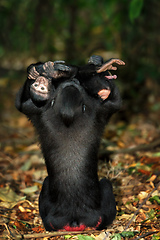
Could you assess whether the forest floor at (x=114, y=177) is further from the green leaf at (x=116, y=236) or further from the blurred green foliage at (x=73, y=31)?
the blurred green foliage at (x=73, y=31)

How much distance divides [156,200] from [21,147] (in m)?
2.76

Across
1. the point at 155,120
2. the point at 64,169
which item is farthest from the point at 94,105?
the point at 155,120

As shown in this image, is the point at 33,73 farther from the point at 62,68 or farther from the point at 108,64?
the point at 108,64

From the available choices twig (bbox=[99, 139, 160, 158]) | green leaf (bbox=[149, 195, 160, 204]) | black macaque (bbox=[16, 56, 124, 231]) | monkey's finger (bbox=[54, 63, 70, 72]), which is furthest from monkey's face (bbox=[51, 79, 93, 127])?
twig (bbox=[99, 139, 160, 158])

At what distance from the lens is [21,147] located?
583 centimetres

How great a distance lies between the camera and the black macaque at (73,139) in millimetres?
3008

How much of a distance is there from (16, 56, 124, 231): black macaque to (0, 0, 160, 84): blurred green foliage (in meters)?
→ 3.09

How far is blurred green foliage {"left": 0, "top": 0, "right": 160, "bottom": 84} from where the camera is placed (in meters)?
6.66

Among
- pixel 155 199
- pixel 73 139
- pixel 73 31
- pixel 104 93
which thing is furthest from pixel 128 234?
pixel 73 31

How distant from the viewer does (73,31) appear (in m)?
8.31

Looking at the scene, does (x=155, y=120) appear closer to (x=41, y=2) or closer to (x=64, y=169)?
(x=41, y=2)

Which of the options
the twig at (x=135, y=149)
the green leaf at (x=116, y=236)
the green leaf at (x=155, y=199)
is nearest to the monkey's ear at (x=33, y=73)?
the green leaf at (x=116, y=236)

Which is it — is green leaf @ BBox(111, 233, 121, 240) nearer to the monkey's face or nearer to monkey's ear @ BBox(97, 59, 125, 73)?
the monkey's face

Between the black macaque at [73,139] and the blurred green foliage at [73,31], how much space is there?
3087 mm
